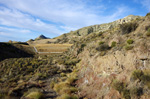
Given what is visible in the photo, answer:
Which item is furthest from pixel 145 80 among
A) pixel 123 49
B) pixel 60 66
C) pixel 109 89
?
pixel 60 66

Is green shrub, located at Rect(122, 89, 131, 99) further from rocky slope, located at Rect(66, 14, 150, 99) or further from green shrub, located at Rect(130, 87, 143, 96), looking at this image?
green shrub, located at Rect(130, 87, 143, 96)

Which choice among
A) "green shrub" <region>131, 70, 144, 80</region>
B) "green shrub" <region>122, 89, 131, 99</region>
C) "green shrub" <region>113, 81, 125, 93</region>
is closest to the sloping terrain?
"green shrub" <region>113, 81, 125, 93</region>

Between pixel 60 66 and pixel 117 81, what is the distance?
1288 centimetres

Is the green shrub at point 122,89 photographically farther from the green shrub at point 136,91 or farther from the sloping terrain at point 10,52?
the sloping terrain at point 10,52

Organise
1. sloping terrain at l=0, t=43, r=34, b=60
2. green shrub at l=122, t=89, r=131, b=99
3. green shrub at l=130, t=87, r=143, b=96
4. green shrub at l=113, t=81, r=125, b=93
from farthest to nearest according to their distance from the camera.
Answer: sloping terrain at l=0, t=43, r=34, b=60, green shrub at l=113, t=81, r=125, b=93, green shrub at l=122, t=89, r=131, b=99, green shrub at l=130, t=87, r=143, b=96

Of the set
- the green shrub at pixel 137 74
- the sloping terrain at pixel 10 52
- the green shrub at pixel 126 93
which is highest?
the sloping terrain at pixel 10 52

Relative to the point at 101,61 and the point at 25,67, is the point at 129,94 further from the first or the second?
the point at 25,67

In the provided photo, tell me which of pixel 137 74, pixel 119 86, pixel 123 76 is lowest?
pixel 119 86

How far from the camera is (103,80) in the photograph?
9.40 metres

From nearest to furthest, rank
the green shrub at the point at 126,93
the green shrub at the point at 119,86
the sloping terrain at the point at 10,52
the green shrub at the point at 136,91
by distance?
1. the green shrub at the point at 136,91
2. the green shrub at the point at 126,93
3. the green shrub at the point at 119,86
4. the sloping terrain at the point at 10,52

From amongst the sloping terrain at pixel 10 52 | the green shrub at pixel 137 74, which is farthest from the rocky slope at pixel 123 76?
the sloping terrain at pixel 10 52

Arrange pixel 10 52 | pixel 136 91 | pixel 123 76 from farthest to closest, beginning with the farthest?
1. pixel 10 52
2. pixel 123 76
3. pixel 136 91

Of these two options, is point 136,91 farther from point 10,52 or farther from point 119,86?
point 10,52

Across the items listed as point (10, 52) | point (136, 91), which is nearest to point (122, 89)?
point (136, 91)
